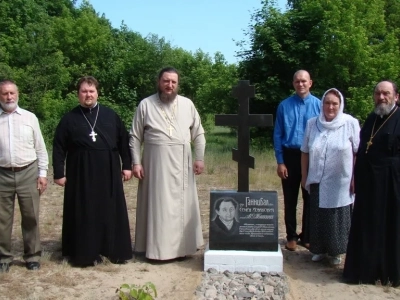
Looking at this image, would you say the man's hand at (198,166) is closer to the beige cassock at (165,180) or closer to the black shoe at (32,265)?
the beige cassock at (165,180)

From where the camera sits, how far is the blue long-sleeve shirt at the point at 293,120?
6504mm

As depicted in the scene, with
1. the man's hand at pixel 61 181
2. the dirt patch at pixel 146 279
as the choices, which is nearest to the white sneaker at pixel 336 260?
the dirt patch at pixel 146 279

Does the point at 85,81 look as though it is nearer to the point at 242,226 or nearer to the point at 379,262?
the point at 242,226

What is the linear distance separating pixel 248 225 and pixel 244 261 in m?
0.38

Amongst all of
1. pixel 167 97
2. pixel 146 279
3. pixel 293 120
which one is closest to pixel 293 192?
pixel 293 120

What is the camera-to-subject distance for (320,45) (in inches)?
662

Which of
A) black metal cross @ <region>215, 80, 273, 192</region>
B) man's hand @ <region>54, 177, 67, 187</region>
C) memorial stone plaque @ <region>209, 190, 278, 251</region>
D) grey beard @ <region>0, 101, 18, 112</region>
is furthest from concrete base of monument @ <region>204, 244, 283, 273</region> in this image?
grey beard @ <region>0, 101, 18, 112</region>

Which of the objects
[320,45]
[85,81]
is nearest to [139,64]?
[320,45]

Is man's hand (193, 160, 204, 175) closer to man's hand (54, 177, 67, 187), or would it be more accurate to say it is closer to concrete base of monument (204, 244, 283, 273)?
concrete base of monument (204, 244, 283, 273)

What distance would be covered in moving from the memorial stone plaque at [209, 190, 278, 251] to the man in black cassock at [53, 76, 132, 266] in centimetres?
114

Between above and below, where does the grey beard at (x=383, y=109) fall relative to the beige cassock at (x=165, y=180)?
above

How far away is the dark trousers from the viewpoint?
655 centimetres

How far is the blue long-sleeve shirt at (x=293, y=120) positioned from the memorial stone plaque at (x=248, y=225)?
87 centimetres

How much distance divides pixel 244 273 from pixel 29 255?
233 centimetres
